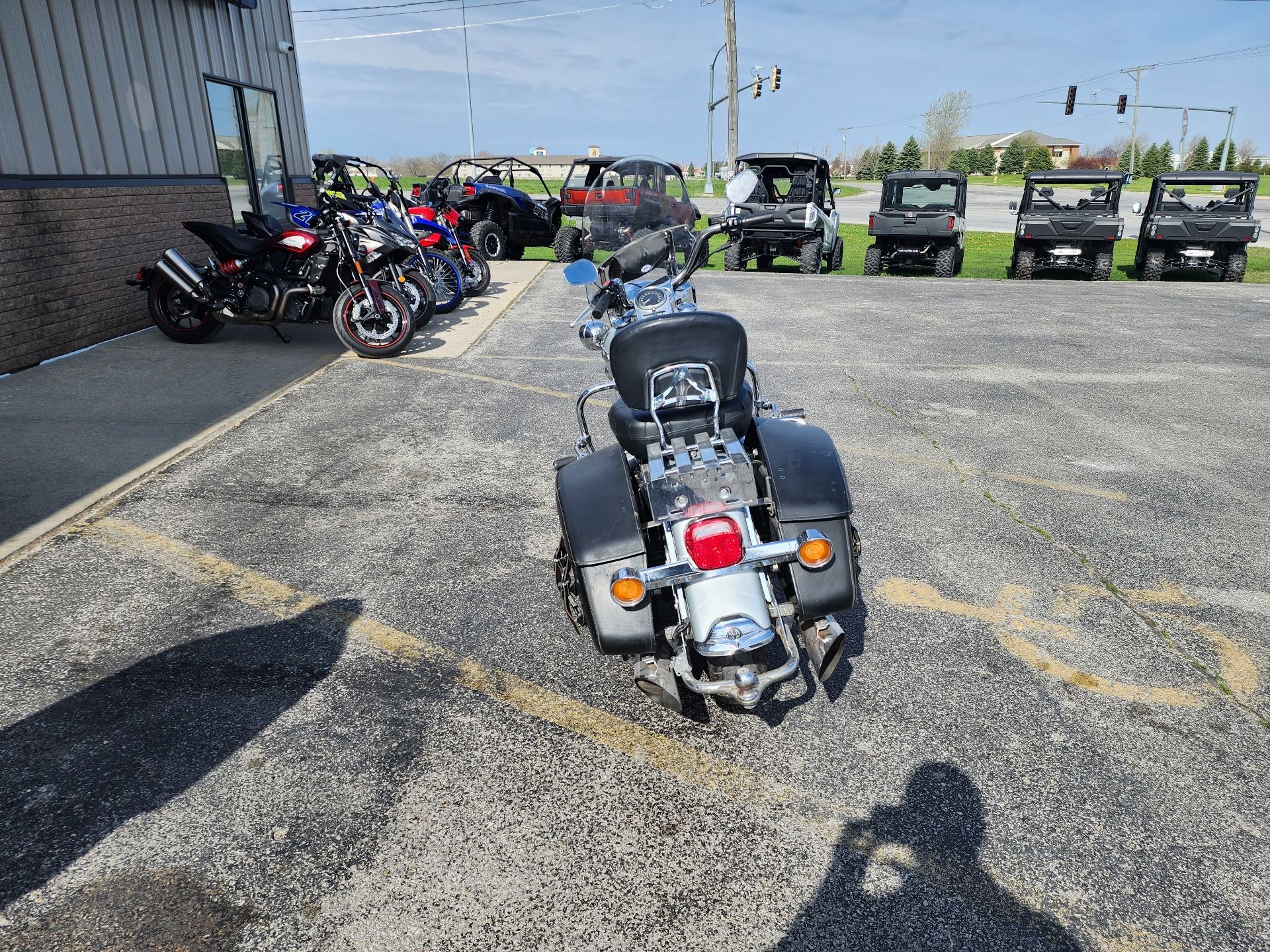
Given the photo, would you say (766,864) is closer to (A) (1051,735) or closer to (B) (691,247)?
(A) (1051,735)

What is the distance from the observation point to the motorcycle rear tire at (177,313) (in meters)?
8.20

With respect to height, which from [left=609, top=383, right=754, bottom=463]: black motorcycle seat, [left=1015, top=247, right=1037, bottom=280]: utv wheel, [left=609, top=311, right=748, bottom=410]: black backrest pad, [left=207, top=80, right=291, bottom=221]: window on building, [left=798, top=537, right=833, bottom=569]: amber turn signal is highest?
[left=207, top=80, right=291, bottom=221]: window on building

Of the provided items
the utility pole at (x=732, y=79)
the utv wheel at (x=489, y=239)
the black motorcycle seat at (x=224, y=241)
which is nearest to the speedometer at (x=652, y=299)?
the black motorcycle seat at (x=224, y=241)

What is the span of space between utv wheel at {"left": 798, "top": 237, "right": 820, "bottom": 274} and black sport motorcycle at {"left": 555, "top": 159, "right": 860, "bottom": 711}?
13122 mm

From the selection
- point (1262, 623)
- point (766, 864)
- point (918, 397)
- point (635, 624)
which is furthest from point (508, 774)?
point (918, 397)

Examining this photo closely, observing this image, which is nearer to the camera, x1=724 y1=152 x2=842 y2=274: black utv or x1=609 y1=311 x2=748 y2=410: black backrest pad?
x1=609 y1=311 x2=748 y2=410: black backrest pad

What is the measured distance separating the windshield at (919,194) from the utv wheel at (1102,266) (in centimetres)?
291

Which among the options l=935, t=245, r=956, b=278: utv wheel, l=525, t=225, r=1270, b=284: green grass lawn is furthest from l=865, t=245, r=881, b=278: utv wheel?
l=935, t=245, r=956, b=278: utv wheel

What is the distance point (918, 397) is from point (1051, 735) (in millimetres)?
4639

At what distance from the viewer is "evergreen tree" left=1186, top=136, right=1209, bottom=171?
82562 mm

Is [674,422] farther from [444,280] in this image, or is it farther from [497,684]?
[444,280]

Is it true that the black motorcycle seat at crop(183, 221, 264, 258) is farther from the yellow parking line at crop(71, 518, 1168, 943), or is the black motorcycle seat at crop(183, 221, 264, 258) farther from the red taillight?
the red taillight

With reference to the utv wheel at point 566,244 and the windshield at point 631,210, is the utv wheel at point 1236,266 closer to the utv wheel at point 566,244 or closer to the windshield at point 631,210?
the utv wheel at point 566,244

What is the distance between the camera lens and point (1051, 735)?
2.81 m
